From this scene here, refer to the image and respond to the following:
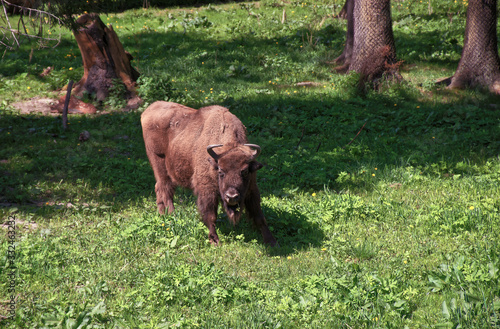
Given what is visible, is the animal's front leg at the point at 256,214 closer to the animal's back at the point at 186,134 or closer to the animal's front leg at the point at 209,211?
the animal's front leg at the point at 209,211

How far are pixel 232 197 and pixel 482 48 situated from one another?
30.9 ft

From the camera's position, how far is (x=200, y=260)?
5609 mm

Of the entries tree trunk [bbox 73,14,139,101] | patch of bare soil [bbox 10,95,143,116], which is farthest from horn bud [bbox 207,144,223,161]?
tree trunk [bbox 73,14,139,101]

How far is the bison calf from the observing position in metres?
5.88

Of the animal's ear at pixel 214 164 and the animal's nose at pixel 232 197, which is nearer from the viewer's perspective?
the animal's nose at pixel 232 197

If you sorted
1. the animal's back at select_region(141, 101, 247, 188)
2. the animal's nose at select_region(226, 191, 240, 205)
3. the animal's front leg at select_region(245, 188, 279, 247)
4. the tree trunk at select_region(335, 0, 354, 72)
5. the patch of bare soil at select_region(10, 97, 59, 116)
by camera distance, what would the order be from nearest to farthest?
the animal's nose at select_region(226, 191, 240, 205), the animal's front leg at select_region(245, 188, 279, 247), the animal's back at select_region(141, 101, 247, 188), the patch of bare soil at select_region(10, 97, 59, 116), the tree trunk at select_region(335, 0, 354, 72)

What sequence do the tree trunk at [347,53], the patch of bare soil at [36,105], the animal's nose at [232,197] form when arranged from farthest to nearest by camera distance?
the tree trunk at [347,53]
the patch of bare soil at [36,105]
the animal's nose at [232,197]

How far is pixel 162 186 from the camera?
7566 millimetres

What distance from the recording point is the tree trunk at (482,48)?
11.5 m

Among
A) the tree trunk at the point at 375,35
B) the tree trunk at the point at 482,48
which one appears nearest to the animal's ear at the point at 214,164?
the tree trunk at the point at 375,35

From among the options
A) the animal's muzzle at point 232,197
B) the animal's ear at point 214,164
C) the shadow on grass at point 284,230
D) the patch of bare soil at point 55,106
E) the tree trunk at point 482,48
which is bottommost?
the shadow on grass at point 284,230

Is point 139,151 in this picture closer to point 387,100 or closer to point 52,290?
point 52,290

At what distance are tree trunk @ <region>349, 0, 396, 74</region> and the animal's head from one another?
25.3 feet

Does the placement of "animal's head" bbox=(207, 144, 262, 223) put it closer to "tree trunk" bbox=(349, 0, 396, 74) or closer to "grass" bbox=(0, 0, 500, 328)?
"grass" bbox=(0, 0, 500, 328)
